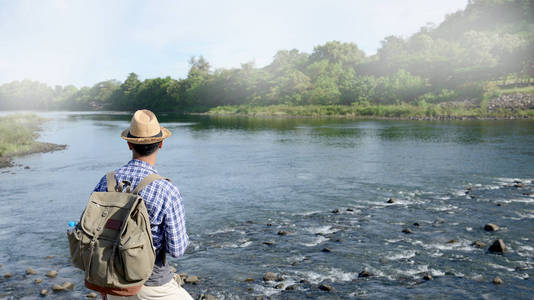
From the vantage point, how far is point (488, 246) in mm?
12430

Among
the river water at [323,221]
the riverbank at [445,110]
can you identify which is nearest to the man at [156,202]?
the river water at [323,221]

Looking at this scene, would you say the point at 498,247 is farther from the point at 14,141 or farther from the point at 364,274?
the point at 14,141

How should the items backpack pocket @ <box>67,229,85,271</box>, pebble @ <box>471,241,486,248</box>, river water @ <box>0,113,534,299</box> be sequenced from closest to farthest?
backpack pocket @ <box>67,229,85,271</box> → river water @ <box>0,113,534,299</box> → pebble @ <box>471,241,486,248</box>

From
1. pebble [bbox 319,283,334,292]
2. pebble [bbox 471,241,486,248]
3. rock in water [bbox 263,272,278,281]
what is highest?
pebble [bbox 471,241,486,248]

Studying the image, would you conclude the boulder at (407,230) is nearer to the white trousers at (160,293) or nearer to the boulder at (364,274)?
the boulder at (364,274)

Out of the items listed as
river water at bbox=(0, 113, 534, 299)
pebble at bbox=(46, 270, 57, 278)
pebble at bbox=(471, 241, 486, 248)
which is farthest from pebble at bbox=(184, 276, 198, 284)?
pebble at bbox=(471, 241, 486, 248)

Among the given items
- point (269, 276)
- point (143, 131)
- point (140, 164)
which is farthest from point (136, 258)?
point (269, 276)

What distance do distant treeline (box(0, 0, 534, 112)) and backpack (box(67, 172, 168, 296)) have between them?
96.2 metres

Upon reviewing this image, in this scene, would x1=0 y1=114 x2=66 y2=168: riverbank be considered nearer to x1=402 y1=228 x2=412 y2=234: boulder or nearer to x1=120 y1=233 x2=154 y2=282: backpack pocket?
x1=402 y1=228 x2=412 y2=234: boulder

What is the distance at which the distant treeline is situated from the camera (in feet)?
335

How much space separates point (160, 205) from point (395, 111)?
297 feet

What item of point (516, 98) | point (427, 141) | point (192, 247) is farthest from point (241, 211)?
point (516, 98)

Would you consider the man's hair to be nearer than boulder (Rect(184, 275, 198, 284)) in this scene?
Yes

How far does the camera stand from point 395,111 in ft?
293
